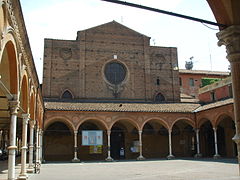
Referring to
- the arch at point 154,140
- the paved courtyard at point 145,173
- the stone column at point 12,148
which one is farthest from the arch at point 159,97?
the stone column at point 12,148

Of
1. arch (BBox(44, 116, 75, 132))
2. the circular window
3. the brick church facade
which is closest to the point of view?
arch (BBox(44, 116, 75, 132))

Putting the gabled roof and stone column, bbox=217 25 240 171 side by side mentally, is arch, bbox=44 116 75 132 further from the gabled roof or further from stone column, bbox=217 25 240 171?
stone column, bbox=217 25 240 171

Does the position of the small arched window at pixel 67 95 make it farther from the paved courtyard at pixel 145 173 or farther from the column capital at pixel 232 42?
the column capital at pixel 232 42

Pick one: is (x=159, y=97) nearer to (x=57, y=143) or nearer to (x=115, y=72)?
(x=115, y=72)

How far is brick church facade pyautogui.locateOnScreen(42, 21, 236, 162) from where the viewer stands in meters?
26.0

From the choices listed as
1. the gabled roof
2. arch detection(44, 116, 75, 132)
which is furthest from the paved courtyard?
the gabled roof

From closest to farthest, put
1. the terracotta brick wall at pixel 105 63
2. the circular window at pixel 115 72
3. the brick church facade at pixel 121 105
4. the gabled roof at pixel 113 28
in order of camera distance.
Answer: the brick church facade at pixel 121 105, the terracotta brick wall at pixel 105 63, the circular window at pixel 115 72, the gabled roof at pixel 113 28

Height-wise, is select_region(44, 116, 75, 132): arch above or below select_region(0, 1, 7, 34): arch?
below

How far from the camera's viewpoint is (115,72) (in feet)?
103

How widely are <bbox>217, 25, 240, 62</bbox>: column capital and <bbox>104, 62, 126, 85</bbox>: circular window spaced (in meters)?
25.6

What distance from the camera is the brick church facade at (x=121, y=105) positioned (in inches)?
1024

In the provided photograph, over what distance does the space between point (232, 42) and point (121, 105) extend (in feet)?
72.5

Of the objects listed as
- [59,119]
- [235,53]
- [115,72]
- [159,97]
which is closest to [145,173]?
[235,53]

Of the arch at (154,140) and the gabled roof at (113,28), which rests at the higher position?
the gabled roof at (113,28)
